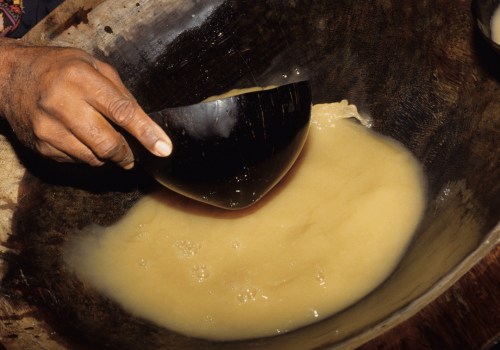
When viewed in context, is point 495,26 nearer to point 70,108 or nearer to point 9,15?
point 70,108

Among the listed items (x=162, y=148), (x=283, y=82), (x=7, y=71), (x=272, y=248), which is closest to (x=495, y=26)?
(x=283, y=82)

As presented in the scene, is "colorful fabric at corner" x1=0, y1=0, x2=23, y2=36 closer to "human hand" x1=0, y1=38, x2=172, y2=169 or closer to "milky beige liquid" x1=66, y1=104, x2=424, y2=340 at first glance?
"human hand" x1=0, y1=38, x2=172, y2=169

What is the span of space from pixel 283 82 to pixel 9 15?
741 millimetres

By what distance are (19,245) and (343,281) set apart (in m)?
0.63

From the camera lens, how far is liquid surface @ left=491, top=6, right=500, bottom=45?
4.27 feet

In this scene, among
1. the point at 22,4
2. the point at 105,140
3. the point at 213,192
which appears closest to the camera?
the point at 105,140

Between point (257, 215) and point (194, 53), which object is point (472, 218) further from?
point (194, 53)

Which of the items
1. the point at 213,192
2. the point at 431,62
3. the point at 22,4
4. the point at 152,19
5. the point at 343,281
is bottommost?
the point at 343,281

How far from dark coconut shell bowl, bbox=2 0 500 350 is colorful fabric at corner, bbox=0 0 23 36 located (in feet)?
1.15

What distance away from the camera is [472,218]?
1.10 metres

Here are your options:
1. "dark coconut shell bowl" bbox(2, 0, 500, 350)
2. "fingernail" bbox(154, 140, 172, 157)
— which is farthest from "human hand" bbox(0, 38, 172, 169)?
"dark coconut shell bowl" bbox(2, 0, 500, 350)

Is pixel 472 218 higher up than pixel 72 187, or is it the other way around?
pixel 72 187

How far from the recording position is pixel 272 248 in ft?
4.12

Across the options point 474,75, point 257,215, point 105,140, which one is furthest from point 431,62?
point 105,140
